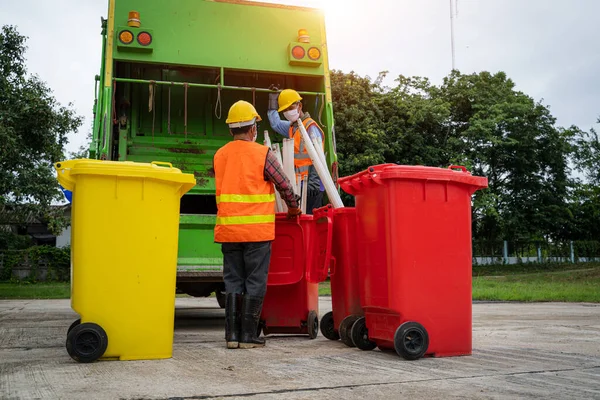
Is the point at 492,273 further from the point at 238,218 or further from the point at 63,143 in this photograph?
the point at 238,218

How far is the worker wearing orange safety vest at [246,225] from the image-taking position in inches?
175

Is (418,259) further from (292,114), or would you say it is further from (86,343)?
(292,114)

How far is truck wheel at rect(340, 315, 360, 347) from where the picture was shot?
4488 mm

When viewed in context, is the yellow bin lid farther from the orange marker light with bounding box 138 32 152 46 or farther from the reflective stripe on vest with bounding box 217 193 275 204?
the orange marker light with bounding box 138 32 152 46

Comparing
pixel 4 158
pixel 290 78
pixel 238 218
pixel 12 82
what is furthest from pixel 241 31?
pixel 12 82

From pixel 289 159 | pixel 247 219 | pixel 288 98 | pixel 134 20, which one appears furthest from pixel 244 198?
pixel 134 20

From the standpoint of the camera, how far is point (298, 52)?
6656mm

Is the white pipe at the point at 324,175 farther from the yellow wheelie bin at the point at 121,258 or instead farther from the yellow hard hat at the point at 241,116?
the yellow wheelie bin at the point at 121,258

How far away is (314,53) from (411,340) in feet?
12.2

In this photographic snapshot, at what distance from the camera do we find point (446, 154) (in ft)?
85.5

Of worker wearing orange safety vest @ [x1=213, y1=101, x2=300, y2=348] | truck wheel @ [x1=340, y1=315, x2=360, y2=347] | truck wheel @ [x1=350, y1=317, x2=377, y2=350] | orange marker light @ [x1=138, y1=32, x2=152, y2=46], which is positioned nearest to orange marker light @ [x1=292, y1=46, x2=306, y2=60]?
orange marker light @ [x1=138, y1=32, x2=152, y2=46]

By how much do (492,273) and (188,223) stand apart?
21.5 meters

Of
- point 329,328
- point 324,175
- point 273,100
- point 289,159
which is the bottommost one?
point 329,328

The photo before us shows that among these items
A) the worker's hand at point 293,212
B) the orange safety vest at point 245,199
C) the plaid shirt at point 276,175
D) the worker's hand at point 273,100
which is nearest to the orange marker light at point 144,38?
the worker's hand at point 273,100
